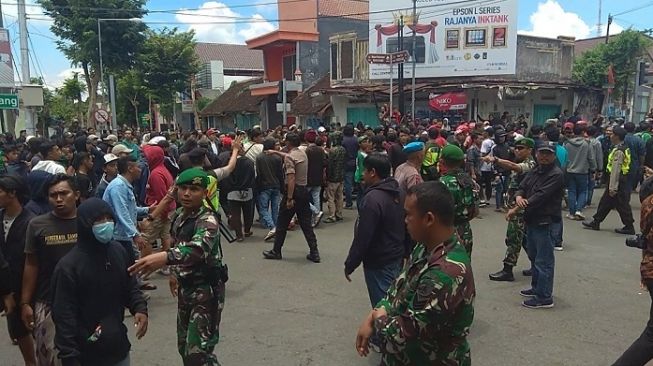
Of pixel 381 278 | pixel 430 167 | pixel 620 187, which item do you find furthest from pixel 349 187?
pixel 381 278

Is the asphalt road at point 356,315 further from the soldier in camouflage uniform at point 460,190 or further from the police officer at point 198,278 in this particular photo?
the police officer at point 198,278

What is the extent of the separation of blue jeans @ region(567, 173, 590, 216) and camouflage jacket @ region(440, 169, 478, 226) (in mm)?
5753

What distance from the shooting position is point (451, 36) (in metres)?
23.6

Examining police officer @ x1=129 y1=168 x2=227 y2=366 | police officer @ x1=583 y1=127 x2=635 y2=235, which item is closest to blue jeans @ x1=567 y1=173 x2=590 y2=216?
police officer @ x1=583 y1=127 x2=635 y2=235

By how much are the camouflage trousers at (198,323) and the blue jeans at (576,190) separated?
8.20 meters

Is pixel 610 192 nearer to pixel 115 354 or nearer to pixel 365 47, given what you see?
pixel 115 354

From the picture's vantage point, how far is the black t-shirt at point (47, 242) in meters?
3.19

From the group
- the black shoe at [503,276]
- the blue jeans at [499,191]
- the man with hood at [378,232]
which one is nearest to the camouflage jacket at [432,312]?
the man with hood at [378,232]

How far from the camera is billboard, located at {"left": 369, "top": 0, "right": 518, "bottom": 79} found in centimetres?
2248

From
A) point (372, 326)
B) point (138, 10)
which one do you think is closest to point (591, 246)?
point (372, 326)

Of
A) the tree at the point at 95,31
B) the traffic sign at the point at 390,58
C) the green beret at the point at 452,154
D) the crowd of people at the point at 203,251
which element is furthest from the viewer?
the tree at the point at 95,31

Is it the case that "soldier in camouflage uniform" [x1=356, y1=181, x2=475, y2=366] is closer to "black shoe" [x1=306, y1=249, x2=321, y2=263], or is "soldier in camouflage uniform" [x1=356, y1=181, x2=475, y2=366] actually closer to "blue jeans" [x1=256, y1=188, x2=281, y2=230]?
"black shoe" [x1=306, y1=249, x2=321, y2=263]

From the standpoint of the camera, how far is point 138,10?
2736 centimetres

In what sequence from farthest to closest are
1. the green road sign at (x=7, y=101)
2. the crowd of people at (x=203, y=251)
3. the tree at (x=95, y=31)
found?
the tree at (x=95, y=31)
the green road sign at (x=7, y=101)
the crowd of people at (x=203, y=251)
